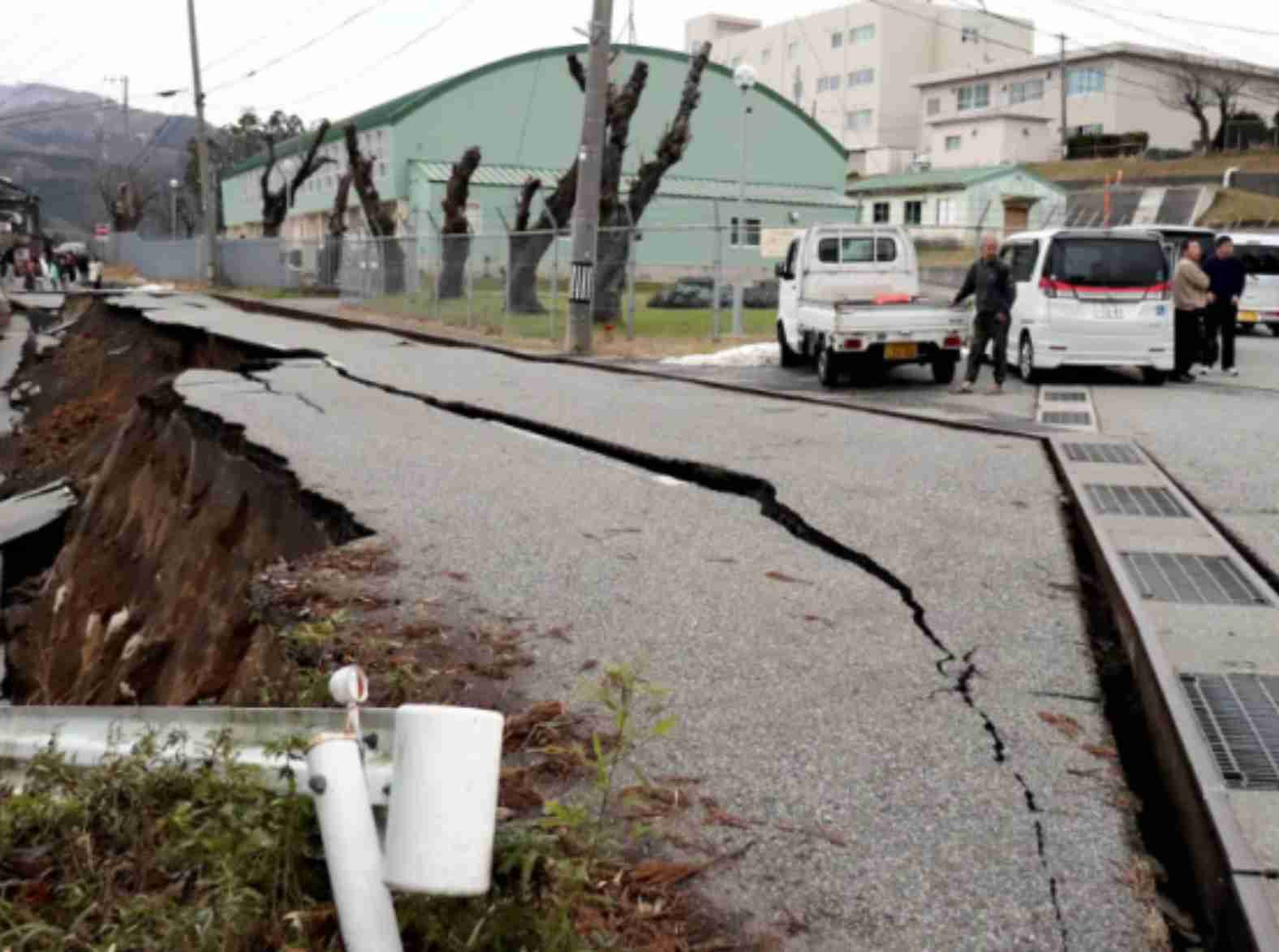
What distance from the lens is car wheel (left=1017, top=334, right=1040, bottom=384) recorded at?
681 inches

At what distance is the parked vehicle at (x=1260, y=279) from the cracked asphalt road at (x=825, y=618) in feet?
53.6

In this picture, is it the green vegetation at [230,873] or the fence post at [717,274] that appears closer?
the green vegetation at [230,873]

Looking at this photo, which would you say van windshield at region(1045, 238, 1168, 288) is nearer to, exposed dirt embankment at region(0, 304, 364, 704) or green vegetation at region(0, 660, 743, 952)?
exposed dirt embankment at region(0, 304, 364, 704)

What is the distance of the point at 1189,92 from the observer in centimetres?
7162

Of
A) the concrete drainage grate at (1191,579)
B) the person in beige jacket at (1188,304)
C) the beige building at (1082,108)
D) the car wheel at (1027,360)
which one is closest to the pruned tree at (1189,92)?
the beige building at (1082,108)

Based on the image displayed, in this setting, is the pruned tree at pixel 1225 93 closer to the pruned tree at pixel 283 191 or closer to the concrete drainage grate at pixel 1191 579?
the pruned tree at pixel 283 191

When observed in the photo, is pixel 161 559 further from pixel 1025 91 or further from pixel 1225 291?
pixel 1025 91

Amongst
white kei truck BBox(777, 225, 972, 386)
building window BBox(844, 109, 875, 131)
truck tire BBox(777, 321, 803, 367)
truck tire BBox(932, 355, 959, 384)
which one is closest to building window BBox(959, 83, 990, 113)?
building window BBox(844, 109, 875, 131)

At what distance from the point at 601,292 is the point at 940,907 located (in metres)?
24.7

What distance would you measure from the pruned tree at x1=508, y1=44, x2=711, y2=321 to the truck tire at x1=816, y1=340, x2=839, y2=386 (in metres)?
10.6

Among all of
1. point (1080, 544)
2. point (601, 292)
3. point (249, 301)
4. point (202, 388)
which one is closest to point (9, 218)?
point (249, 301)

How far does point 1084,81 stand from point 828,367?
2639 inches

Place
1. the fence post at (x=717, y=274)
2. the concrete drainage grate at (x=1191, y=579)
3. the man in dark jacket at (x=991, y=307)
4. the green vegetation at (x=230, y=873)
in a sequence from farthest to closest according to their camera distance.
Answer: the fence post at (x=717, y=274), the man in dark jacket at (x=991, y=307), the concrete drainage grate at (x=1191, y=579), the green vegetation at (x=230, y=873)

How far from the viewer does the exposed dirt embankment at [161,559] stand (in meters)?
8.24
